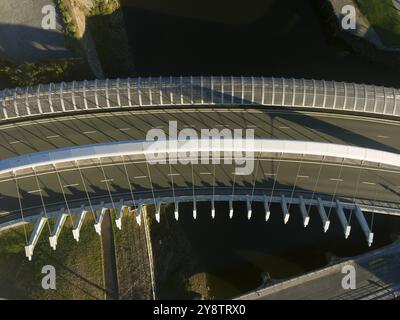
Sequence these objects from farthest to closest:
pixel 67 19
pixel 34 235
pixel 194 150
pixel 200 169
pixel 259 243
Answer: pixel 259 243, pixel 67 19, pixel 200 169, pixel 34 235, pixel 194 150

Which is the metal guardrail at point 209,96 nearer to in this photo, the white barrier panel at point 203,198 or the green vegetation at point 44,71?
the green vegetation at point 44,71

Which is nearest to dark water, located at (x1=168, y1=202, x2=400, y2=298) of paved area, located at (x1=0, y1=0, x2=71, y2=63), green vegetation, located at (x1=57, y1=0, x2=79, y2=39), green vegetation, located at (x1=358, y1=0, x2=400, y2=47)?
green vegetation, located at (x1=358, y1=0, x2=400, y2=47)

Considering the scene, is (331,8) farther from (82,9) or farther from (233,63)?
(82,9)

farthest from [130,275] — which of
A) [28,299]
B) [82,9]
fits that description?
[82,9]

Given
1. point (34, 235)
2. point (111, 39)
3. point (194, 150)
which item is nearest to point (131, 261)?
point (34, 235)

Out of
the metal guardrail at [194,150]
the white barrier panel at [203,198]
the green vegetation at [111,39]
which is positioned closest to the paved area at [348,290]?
the white barrier panel at [203,198]

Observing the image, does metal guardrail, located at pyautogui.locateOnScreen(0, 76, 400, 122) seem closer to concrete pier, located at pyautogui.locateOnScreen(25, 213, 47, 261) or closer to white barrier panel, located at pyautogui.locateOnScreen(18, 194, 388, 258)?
white barrier panel, located at pyautogui.locateOnScreen(18, 194, 388, 258)

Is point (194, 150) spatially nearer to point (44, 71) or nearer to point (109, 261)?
point (109, 261)
